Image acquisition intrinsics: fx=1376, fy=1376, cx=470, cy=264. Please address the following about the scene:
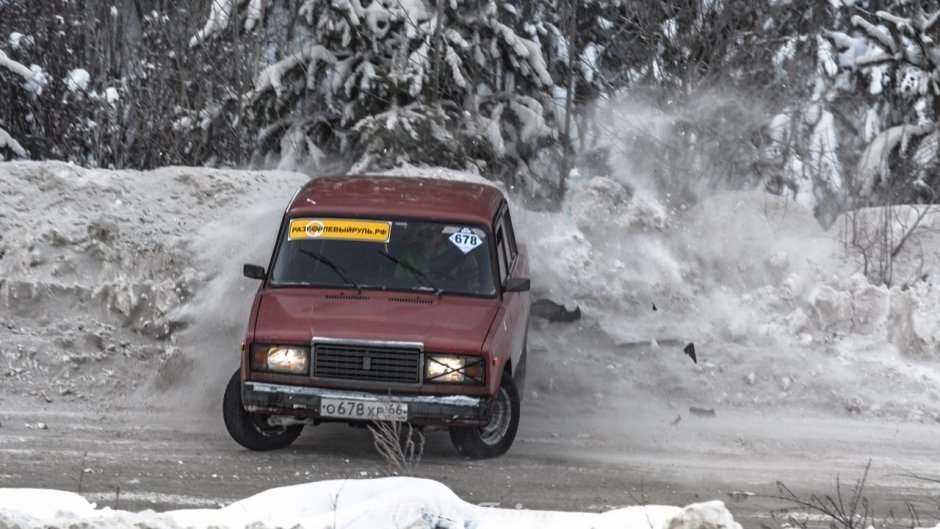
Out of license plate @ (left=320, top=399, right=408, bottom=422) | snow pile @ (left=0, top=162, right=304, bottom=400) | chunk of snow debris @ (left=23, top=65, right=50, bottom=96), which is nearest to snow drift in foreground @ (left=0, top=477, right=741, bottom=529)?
license plate @ (left=320, top=399, right=408, bottom=422)

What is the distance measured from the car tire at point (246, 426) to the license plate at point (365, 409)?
0.74 metres

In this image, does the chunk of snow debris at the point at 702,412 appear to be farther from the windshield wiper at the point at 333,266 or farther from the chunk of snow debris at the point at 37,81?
the chunk of snow debris at the point at 37,81

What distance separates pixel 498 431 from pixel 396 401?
0.92 meters

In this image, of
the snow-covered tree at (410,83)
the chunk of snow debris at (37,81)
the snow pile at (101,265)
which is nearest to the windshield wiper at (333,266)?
the snow pile at (101,265)

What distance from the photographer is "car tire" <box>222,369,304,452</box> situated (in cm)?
901

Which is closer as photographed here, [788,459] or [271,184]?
[788,459]

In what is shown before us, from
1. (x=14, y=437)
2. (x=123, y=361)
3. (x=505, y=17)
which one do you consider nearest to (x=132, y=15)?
→ (x=505, y=17)

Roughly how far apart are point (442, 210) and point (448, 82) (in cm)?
811

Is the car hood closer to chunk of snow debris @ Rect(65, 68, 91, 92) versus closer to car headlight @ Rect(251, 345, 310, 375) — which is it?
car headlight @ Rect(251, 345, 310, 375)

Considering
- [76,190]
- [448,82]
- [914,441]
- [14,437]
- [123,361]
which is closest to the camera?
[14,437]

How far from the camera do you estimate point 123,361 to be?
37.9 feet

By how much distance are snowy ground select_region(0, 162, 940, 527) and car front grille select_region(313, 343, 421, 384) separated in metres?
2.22

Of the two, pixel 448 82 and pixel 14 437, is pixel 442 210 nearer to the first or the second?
pixel 14 437

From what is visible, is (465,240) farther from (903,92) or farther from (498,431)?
(903,92)
